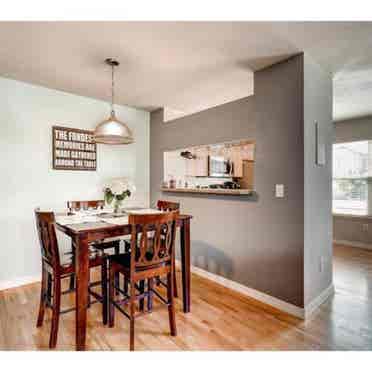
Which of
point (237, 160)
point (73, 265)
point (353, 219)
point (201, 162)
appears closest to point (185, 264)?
point (73, 265)

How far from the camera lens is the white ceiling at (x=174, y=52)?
1.82 m

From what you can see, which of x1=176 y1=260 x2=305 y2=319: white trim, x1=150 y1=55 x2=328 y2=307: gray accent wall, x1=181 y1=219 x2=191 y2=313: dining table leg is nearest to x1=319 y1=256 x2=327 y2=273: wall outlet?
x1=150 y1=55 x2=328 y2=307: gray accent wall

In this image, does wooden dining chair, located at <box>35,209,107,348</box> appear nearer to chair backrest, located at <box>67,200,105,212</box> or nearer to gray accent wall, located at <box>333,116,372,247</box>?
chair backrest, located at <box>67,200,105,212</box>

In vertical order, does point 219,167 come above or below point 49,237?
above

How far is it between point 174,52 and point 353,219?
456 cm

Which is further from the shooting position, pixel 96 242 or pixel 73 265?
pixel 96 242

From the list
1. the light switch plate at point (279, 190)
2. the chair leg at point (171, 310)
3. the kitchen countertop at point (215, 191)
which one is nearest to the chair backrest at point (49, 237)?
the chair leg at point (171, 310)

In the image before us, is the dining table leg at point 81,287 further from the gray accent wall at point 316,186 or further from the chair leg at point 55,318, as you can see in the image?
the gray accent wall at point 316,186

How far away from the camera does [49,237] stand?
178 cm

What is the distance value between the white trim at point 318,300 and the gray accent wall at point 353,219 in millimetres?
2428

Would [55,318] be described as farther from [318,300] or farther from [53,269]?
[318,300]

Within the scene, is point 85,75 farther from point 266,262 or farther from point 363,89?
point 363,89

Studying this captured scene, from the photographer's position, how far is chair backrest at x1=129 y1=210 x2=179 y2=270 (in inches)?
67.6
